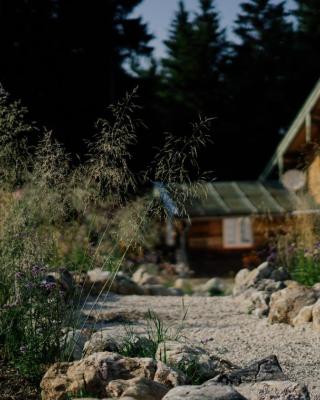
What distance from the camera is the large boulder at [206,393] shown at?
3549 mm

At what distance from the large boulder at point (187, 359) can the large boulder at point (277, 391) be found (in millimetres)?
621

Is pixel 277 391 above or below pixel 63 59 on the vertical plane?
below

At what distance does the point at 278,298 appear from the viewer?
8.03m

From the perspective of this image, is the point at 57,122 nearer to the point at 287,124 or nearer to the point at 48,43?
the point at 48,43

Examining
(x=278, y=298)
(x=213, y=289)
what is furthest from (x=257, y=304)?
(x=213, y=289)

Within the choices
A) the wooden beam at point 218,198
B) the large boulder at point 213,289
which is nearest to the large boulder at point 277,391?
the large boulder at point 213,289

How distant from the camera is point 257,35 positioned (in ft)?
95.3

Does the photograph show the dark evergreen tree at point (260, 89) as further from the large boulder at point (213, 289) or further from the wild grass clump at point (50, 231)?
the wild grass clump at point (50, 231)

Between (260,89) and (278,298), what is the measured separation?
20.1 meters

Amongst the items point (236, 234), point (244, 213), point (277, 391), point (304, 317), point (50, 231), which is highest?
point (244, 213)

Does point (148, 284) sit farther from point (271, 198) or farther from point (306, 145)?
point (306, 145)

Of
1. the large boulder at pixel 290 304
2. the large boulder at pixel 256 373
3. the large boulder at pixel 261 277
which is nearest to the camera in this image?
the large boulder at pixel 256 373

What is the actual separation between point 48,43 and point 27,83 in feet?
5.42

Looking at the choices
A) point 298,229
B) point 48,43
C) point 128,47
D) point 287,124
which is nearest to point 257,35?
point 287,124
